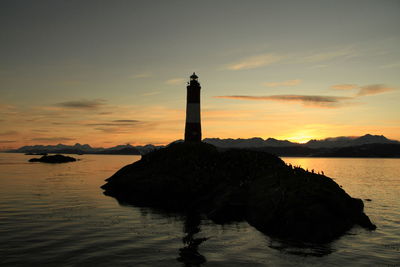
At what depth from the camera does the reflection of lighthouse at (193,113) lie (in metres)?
42.0

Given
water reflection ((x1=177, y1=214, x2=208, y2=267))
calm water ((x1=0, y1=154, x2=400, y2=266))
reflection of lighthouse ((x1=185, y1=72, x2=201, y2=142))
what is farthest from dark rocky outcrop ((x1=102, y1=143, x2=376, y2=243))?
reflection of lighthouse ((x1=185, y1=72, x2=201, y2=142))

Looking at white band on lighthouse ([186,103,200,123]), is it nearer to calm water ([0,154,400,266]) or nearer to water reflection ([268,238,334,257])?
calm water ([0,154,400,266])

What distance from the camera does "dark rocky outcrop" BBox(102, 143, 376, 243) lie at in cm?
1661

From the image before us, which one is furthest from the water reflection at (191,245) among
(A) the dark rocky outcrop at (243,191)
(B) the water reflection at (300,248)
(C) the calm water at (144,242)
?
(B) the water reflection at (300,248)

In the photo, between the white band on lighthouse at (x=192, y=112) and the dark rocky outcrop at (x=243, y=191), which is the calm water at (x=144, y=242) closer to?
the dark rocky outcrop at (x=243, y=191)

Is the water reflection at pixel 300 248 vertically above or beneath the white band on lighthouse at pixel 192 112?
beneath

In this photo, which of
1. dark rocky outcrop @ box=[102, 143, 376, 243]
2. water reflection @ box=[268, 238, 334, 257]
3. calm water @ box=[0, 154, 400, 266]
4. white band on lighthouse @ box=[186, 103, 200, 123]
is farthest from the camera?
white band on lighthouse @ box=[186, 103, 200, 123]

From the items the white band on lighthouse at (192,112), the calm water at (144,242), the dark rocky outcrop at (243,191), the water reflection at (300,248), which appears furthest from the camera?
the white band on lighthouse at (192,112)

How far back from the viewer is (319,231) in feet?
52.0

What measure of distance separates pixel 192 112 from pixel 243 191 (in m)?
20.9

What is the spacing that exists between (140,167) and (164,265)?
2153 centimetres

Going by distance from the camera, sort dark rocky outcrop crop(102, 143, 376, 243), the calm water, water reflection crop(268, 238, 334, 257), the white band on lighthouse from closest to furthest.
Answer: the calm water < water reflection crop(268, 238, 334, 257) < dark rocky outcrop crop(102, 143, 376, 243) < the white band on lighthouse

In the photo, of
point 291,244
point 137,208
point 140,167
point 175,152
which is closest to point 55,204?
point 137,208

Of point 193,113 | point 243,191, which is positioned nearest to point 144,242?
point 243,191
